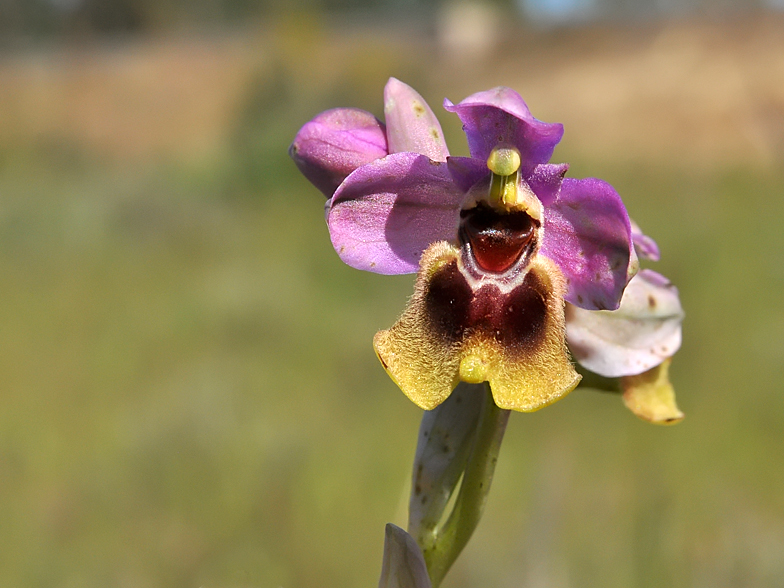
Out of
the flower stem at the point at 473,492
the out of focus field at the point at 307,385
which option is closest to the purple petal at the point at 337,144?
the flower stem at the point at 473,492

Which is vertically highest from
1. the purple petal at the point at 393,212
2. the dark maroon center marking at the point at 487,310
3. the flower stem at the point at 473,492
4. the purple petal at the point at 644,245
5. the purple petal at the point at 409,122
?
the purple petal at the point at 409,122

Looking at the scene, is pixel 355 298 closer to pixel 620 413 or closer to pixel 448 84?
pixel 620 413

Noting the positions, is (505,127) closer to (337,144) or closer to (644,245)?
(337,144)

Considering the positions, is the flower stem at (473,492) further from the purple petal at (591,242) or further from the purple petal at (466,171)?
the purple petal at (466,171)

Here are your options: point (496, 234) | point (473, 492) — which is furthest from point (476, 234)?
point (473, 492)

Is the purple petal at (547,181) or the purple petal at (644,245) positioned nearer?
the purple petal at (547,181)

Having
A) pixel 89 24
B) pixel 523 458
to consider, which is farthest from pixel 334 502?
pixel 89 24
